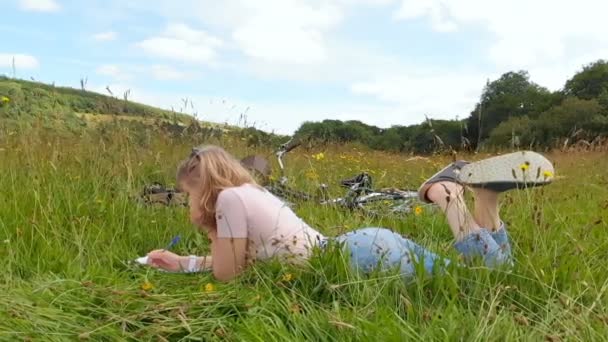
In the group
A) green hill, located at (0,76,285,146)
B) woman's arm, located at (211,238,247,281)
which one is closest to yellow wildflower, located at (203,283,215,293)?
woman's arm, located at (211,238,247,281)

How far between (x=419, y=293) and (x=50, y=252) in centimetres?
174

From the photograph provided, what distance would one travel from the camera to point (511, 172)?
260 cm

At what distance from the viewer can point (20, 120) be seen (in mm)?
4258

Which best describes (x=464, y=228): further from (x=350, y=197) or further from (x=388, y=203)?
(x=350, y=197)

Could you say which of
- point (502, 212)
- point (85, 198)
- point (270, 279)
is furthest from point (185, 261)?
point (502, 212)

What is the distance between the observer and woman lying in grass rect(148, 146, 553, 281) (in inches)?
94.7

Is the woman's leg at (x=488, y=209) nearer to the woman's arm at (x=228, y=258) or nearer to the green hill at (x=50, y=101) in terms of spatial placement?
the woman's arm at (x=228, y=258)

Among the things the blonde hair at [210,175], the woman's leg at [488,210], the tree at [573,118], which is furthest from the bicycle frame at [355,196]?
the tree at [573,118]

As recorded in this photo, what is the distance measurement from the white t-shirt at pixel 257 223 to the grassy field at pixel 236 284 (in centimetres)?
16

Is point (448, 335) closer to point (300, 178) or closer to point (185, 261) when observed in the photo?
point (185, 261)

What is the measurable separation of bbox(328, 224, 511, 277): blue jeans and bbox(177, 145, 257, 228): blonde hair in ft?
2.27

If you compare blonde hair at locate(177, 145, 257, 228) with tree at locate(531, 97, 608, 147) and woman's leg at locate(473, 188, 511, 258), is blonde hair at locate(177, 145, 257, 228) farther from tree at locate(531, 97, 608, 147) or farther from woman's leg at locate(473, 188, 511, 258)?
tree at locate(531, 97, 608, 147)

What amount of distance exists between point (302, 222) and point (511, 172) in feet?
3.21

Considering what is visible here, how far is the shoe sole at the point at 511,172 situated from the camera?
2.55 metres
